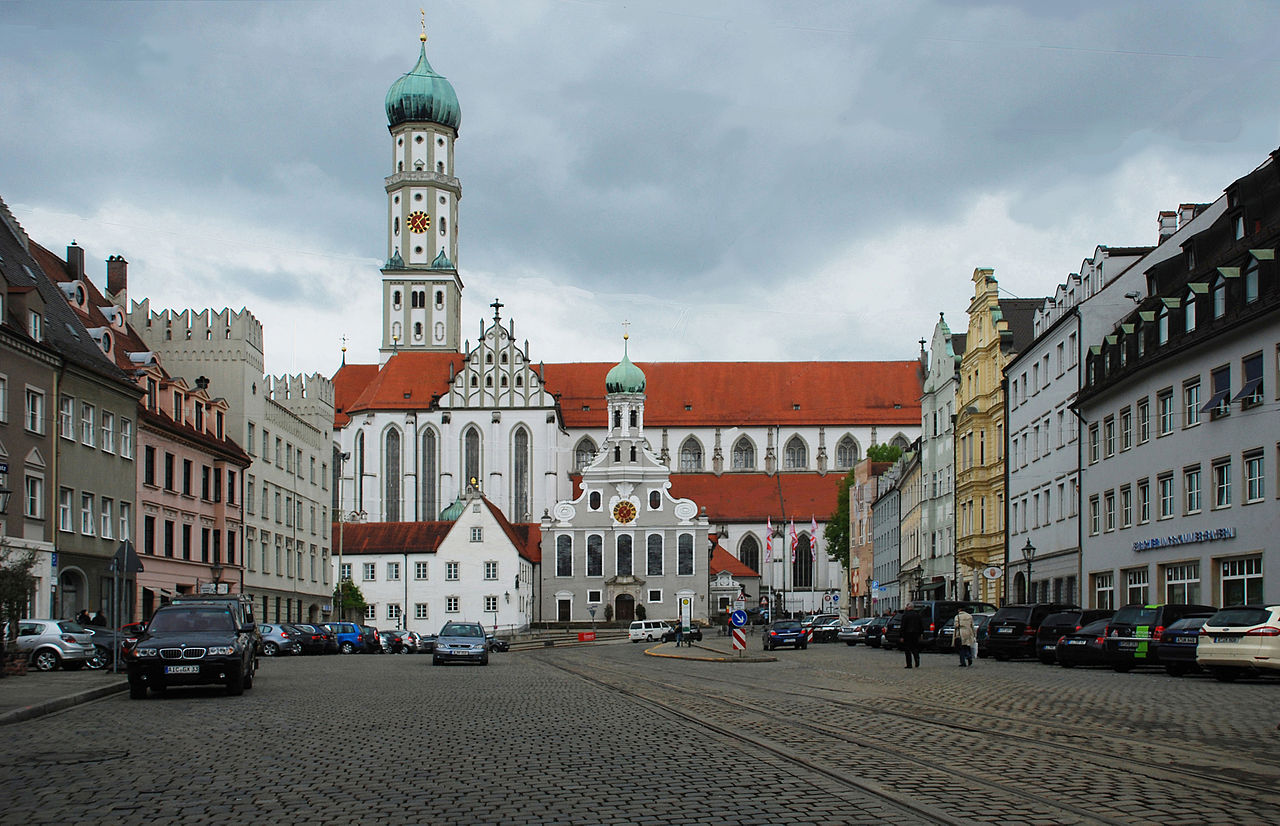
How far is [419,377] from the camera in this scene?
4641 inches

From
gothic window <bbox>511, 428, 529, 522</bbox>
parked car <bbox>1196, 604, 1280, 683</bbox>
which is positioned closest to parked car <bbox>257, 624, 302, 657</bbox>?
parked car <bbox>1196, 604, 1280, 683</bbox>

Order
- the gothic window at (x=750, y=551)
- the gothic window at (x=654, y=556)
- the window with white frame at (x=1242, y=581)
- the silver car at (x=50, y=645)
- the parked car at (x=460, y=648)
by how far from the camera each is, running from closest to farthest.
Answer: the silver car at (x=50, y=645), the window with white frame at (x=1242, y=581), the parked car at (x=460, y=648), the gothic window at (x=654, y=556), the gothic window at (x=750, y=551)

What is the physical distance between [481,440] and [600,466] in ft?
52.5

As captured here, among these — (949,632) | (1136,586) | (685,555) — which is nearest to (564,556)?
(685,555)

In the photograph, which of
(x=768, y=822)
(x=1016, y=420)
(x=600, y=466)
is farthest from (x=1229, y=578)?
(x=600, y=466)

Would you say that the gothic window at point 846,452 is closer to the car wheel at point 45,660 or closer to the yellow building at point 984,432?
the yellow building at point 984,432

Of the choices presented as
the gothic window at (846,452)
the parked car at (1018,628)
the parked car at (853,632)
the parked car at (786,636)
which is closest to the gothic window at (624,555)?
the gothic window at (846,452)

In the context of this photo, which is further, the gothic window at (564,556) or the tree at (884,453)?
the tree at (884,453)

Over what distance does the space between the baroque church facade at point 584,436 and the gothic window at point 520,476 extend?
16 centimetres

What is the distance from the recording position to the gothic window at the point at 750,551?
116125mm

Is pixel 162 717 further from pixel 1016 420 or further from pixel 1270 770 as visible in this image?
pixel 1016 420

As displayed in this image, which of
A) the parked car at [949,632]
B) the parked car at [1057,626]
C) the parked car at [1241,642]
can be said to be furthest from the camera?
the parked car at [949,632]

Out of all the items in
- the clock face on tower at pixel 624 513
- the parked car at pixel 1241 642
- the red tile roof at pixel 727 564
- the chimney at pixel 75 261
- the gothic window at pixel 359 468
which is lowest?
the red tile roof at pixel 727 564

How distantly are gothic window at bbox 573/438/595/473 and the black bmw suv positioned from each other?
99212 mm
